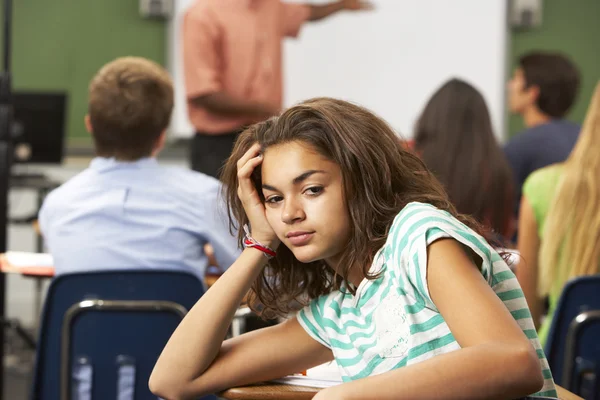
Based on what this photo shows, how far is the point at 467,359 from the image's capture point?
1.12m

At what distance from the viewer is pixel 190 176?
247cm

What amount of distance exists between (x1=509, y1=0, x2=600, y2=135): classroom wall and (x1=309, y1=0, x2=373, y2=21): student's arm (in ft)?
7.14

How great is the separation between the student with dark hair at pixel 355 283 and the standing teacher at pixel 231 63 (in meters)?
2.35

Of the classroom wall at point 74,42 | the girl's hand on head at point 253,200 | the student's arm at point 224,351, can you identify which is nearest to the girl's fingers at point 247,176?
the girl's hand on head at point 253,200

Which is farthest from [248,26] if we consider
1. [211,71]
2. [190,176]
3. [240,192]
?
[240,192]

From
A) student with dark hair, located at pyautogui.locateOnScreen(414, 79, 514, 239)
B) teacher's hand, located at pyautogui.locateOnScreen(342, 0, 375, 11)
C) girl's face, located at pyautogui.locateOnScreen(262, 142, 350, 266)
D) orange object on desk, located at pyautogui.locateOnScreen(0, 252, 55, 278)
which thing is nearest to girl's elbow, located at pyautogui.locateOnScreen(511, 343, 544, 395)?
girl's face, located at pyautogui.locateOnScreen(262, 142, 350, 266)

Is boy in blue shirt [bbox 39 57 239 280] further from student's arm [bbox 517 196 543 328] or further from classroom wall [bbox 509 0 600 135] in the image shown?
classroom wall [bbox 509 0 600 135]

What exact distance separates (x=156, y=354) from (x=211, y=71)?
2192 mm

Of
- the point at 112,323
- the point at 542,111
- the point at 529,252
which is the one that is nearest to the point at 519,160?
the point at 542,111

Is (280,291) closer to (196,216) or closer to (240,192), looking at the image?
(240,192)

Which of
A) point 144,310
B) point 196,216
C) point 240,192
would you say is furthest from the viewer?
point 196,216

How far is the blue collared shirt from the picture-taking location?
94.0 inches

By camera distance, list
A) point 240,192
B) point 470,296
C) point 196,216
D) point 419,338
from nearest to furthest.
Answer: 1. point 470,296
2. point 419,338
3. point 240,192
4. point 196,216

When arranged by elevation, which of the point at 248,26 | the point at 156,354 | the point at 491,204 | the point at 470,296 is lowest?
the point at 156,354
